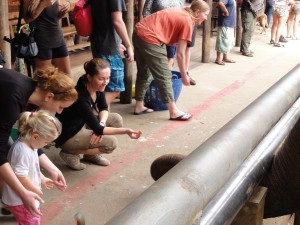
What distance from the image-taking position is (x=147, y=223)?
82 centimetres

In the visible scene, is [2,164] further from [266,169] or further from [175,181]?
[175,181]

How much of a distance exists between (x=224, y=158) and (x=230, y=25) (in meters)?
8.36

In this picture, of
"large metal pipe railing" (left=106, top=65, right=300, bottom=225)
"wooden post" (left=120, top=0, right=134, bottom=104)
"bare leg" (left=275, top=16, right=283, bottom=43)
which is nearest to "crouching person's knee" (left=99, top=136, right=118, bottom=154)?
"wooden post" (left=120, top=0, right=134, bottom=104)

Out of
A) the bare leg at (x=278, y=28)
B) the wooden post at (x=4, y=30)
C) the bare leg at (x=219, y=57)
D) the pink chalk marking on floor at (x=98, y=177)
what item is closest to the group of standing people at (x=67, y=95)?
the pink chalk marking on floor at (x=98, y=177)

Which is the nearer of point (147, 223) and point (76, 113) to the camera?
point (147, 223)

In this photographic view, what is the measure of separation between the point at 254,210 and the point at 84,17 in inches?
148

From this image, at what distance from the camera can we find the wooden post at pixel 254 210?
162 centimetres

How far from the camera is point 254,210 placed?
1.70 meters

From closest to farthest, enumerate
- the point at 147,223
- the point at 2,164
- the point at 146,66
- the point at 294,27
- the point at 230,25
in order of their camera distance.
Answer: the point at 147,223, the point at 2,164, the point at 146,66, the point at 230,25, the point at 294,27

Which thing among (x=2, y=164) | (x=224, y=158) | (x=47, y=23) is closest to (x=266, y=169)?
(x=224, y=158)

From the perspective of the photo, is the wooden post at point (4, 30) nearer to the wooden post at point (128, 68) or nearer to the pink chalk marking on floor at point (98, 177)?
the pink chalk marking on floor at point (98, 177)

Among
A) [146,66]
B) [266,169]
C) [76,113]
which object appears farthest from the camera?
[146,66]

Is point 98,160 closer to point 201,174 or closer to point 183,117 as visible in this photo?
point 183,117

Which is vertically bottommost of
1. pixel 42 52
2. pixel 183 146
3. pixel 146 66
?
pixel 183 146
